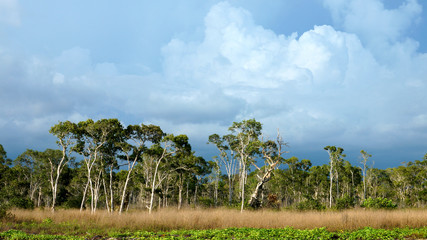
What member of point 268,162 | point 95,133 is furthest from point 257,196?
point 95,133

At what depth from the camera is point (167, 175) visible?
37.7m

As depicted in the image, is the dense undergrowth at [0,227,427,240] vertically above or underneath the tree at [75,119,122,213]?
underneath

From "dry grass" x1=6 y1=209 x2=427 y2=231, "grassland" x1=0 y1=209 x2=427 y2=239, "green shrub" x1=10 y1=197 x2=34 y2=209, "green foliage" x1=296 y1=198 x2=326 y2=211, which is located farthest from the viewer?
"green foliage" x1=296 y1=198 x2=326 y2=211

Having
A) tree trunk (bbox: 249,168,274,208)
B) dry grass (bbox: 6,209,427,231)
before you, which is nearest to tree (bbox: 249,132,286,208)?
tree trunk (bbox: 249,168,274,208)

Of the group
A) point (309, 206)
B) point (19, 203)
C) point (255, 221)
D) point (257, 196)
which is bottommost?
point (19, 203)

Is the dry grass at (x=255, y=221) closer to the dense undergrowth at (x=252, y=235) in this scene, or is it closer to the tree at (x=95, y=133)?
the dense undergrowth at (x=252, y=235)

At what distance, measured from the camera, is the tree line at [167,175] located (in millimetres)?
29656

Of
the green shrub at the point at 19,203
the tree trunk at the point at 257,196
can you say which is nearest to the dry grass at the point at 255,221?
the green shrub at the point at 19,203

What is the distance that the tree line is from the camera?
2966 cm

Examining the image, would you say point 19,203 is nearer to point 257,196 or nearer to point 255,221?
point 257,196

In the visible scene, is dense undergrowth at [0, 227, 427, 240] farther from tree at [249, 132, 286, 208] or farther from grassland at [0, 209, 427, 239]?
tree at [249, 132, 286, 208]

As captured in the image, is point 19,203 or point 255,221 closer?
point 255,221

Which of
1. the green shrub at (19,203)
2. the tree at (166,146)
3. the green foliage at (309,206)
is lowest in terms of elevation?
the green shrub at (19,203)

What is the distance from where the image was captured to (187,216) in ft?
51.3
